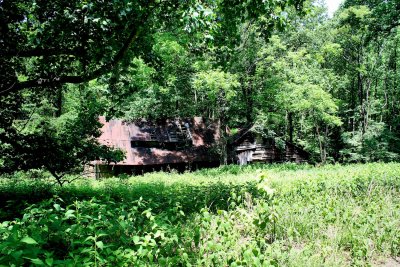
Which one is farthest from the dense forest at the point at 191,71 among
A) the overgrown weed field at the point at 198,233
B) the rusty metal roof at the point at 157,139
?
the overgrown weed field at the point at 198,233

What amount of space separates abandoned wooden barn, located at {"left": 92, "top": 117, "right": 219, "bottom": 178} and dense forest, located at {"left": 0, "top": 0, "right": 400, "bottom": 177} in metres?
2.12

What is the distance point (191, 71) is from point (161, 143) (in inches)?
315

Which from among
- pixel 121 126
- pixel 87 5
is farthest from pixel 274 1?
pixel 121 126

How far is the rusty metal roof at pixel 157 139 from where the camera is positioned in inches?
1154

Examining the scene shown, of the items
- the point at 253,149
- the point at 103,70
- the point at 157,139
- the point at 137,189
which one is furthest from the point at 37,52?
the point at 253,149

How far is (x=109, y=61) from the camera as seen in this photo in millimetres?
6906

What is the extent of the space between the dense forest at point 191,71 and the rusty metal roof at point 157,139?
1.97 metres

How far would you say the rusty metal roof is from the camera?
2931 centimetres

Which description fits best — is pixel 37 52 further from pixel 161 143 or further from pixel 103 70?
pixel 161 143

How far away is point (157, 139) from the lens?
31031 millimetres

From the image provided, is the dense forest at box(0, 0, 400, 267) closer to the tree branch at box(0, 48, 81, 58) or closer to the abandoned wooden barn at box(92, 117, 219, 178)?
the tree branch at box(0, 48, 81, 58)

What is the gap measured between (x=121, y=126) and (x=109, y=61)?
24.4 meters

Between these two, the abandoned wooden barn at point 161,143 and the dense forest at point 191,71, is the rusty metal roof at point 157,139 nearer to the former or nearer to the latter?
the abandoned wooden barn at point 161,143

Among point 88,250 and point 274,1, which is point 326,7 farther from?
point 88,250
